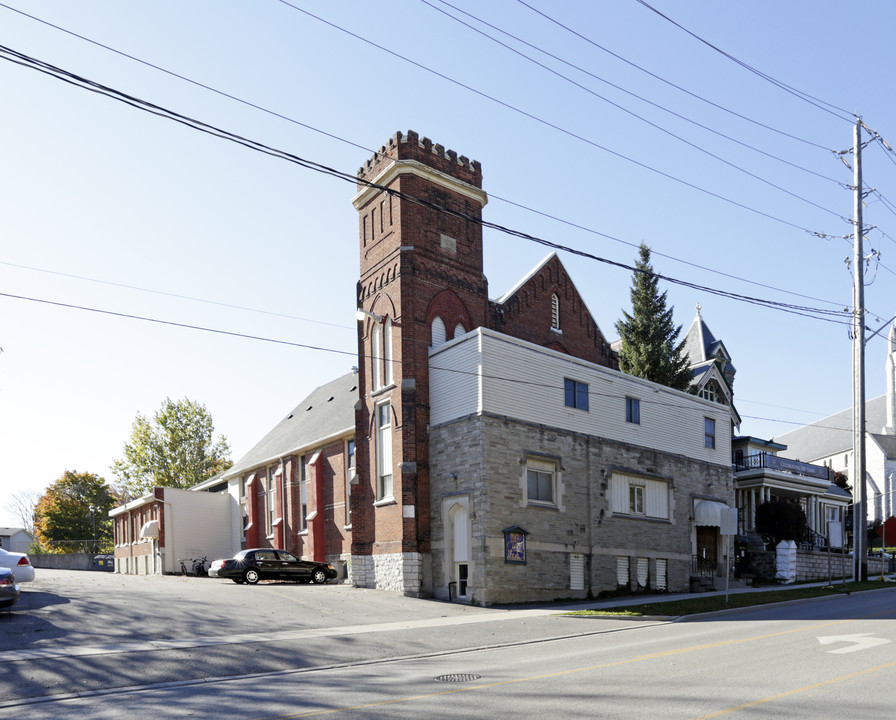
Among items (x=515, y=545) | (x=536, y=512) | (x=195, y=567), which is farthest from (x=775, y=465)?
(x=195, y=567)

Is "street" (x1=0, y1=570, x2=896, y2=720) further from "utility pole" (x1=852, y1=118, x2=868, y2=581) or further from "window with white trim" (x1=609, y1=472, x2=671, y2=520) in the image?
"utility pole" (x1=852, y1=118, x2=868, y2=581)

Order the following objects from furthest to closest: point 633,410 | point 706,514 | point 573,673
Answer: point 706,514, point 633,410, point 573,673

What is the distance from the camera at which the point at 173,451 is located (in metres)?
71.0

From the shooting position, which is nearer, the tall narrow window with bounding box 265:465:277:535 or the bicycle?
the tall narrow window with bounding box 265:465:277:535

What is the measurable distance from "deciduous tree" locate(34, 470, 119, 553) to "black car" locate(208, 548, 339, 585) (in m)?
49.8

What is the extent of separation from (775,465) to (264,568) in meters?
27.5

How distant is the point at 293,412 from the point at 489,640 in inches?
1398

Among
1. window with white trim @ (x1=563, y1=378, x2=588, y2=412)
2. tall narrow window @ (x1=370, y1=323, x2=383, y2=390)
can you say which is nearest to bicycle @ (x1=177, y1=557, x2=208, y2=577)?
tall narrow window @ (x1=370, y1=323, x2=383, y2=390)

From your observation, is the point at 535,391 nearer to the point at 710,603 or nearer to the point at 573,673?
the point at 710,603

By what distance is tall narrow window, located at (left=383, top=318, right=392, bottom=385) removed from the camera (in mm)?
29359

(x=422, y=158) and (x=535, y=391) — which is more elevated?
(x=422, y=158)

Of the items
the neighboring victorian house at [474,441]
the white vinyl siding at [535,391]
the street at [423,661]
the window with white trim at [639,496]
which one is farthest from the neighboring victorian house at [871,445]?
the street at [423,661]

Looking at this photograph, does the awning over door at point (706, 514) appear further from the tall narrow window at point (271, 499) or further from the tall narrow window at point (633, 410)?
the tall narrow window at point (271, 499)

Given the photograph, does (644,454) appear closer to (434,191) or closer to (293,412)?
(434,191)
